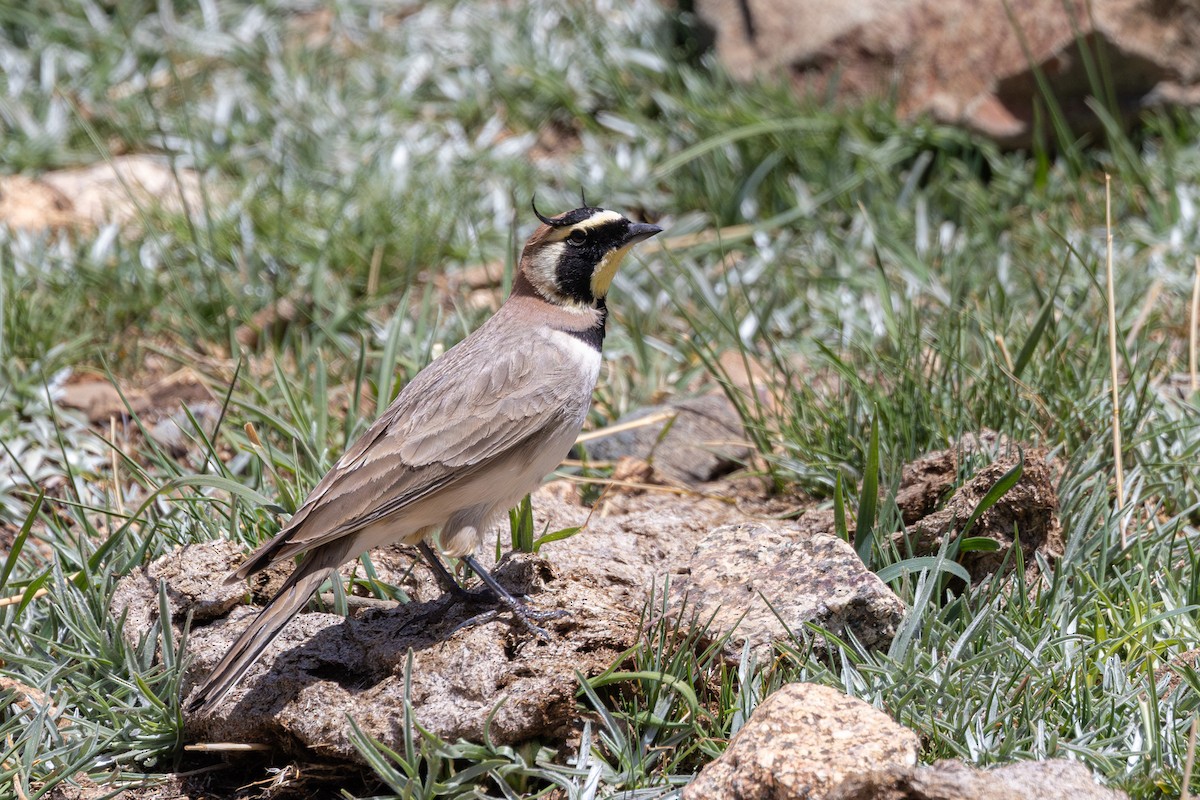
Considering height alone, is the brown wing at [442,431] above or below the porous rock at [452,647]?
above

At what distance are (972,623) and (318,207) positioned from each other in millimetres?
4476

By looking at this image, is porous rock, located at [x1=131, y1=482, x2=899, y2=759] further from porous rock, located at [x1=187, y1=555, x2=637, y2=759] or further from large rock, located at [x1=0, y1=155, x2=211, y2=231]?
large rock, located at [x1=0, y1=155, x2=211, y2=231]

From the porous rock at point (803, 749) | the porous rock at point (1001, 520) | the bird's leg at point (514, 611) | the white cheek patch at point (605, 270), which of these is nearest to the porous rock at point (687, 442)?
the white cheek patch at point (605, 270)

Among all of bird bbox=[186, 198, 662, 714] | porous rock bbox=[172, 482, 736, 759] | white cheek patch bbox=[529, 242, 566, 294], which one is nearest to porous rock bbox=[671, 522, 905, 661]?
porous rock bbox=[172, 482, 736, 759]

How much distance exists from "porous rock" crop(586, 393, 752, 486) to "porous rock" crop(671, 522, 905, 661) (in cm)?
117

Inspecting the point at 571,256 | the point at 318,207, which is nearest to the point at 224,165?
the point at 318,207

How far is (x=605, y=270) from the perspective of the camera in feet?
15.0

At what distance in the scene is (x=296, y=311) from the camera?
621 centimetres

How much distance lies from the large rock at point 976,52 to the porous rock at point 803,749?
475cm

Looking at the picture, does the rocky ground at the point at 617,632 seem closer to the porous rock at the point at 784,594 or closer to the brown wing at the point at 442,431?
the porous rock at the point at 784,594

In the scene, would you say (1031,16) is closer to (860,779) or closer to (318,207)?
(318,207)

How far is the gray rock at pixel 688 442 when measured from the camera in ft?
17.0

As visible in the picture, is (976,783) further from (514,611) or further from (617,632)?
(514,611)

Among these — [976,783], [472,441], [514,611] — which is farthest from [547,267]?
[976,783]
